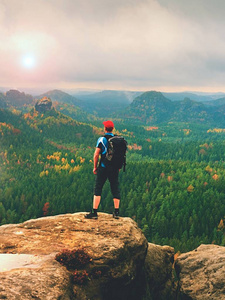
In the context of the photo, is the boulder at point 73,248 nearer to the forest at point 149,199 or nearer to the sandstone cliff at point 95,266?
the sandstone cliff at point 95,266

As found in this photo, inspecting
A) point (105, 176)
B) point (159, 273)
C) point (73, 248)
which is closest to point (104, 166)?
point (105, 176)

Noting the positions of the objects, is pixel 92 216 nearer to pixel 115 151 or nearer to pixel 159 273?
pixel 115 151

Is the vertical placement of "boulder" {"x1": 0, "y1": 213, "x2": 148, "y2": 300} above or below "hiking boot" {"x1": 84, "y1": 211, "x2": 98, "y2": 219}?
below

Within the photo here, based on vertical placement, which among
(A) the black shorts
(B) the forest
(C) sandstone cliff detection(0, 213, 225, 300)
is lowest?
(B) the forest

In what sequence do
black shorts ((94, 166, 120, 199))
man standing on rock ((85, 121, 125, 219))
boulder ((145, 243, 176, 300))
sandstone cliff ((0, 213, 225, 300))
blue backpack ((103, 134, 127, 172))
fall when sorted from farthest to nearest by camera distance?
boulder ((145, 243, 176, 300)), black shorts ((94, 166, 120, 199)), man standing on rock ((85, 121, 125, 219)), blue backpack ((103, 134, 127, 172)), sandstone cliff ((0, 213, 225, 300))

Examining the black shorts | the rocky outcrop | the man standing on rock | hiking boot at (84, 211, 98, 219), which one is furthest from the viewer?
hiking boot at (84, 211, 98, 219)

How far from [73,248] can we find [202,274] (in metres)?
12.0

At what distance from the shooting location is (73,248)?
14430 mm

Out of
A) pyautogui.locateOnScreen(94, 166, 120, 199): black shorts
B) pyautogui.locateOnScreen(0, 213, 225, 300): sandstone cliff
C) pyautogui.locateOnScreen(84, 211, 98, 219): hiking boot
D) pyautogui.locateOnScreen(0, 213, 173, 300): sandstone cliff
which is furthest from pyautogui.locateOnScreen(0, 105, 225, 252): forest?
pyautogui.locateOnScreen(94, 166, 120, 199): black shorts

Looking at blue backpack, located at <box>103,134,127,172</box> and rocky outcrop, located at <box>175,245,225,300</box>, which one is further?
rocky outcrop, located at <box>175,245,225,300</box>

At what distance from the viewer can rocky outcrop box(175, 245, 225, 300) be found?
673 inches

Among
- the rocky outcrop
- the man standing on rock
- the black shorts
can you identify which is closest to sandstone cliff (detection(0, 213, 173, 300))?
the man standing on rock

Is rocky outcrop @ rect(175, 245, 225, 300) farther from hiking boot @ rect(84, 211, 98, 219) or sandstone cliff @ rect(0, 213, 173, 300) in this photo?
hiking boot @ rect(84, 211, 98, 219)

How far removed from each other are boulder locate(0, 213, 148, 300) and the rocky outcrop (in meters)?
3.96
